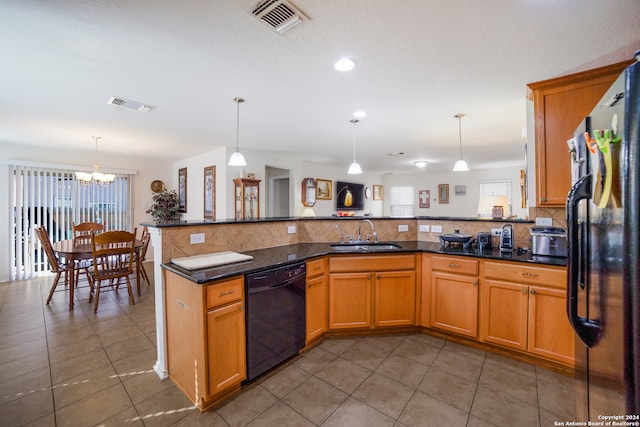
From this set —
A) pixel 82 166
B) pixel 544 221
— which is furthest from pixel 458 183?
pixel 82 166

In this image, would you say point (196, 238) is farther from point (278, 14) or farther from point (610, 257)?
point (610, 257)

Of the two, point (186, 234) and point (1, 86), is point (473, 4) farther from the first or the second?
point (1, 86)

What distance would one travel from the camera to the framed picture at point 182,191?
6301 millimetres

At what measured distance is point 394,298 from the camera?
271 cm

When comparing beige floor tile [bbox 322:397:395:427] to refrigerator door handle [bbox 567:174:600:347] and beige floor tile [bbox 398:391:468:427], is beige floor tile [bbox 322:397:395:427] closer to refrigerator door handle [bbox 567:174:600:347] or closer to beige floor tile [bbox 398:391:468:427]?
beige floor tile [bbox 398:391:468:427]

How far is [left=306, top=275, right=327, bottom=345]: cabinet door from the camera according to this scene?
2.45m

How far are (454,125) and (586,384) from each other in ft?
11.3

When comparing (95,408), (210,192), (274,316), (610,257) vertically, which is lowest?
(95,408)

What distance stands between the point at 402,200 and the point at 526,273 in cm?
796

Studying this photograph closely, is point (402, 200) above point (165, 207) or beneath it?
above

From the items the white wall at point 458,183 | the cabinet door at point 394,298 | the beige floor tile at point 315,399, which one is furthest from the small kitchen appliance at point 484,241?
the white wall at point 458,183

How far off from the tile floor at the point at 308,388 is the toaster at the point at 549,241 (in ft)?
3.11

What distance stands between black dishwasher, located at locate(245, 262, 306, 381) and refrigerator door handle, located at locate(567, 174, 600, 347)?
1.69m

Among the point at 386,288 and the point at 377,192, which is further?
the point at 377,192
